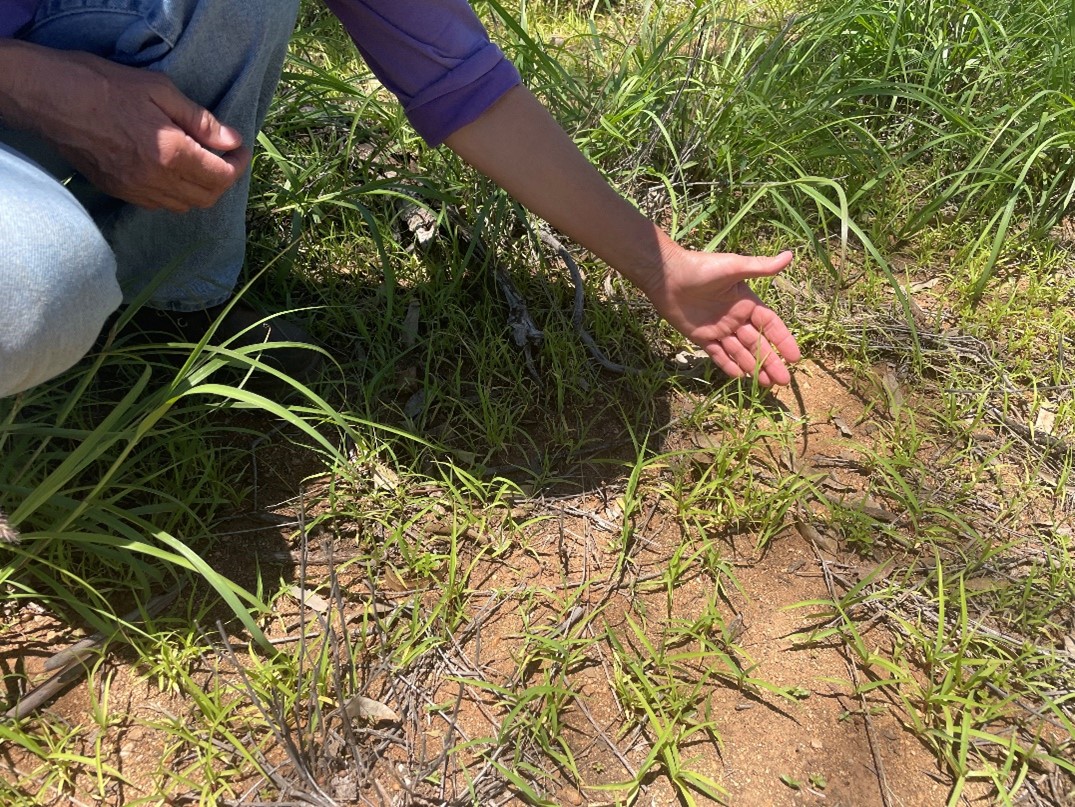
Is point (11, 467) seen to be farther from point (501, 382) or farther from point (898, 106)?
point (898, 106)

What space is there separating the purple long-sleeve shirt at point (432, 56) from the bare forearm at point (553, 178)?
33 mm

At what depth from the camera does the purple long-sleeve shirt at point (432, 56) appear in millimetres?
1319

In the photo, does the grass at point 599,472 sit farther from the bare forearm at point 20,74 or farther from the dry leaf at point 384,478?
the bare forearm at point 20,74

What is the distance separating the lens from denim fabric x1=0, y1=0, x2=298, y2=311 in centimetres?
120

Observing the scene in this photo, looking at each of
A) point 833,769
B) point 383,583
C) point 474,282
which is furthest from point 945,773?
point 474,282

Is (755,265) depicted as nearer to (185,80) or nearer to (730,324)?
(730,324)

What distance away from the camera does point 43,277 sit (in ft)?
3.31

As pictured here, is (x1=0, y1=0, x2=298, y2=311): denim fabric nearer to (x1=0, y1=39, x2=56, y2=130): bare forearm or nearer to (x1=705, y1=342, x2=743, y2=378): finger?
(x1=0, y1=39, x2=56, y2=130): bare forearm

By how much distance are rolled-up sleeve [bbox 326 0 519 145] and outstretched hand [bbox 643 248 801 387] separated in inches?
17.1

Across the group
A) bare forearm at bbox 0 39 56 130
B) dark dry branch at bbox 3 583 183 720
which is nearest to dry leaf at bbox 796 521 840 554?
dark dry branch at bbox 3 583 183 720

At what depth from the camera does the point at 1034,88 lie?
2066mm

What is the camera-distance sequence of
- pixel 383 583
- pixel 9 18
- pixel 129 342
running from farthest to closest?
1. pixel 129 342
2. pixel 383 583
3. pixel 9 18

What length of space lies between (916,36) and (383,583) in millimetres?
1768

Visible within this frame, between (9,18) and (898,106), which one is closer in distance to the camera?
(9,18)
